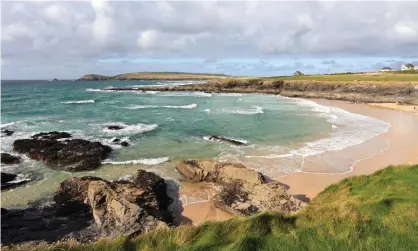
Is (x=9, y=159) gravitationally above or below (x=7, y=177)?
above

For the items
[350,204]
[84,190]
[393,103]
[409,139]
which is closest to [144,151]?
[84,190]

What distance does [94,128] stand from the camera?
34.4 meters

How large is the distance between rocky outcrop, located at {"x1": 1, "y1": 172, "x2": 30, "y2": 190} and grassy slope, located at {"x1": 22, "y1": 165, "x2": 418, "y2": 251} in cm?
1266

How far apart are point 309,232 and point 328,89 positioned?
71.8 m

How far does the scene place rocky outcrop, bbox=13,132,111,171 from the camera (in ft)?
68.6

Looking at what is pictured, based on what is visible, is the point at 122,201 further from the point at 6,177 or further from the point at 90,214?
the point at 6,177

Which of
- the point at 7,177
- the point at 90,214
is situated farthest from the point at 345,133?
the point at 7,177

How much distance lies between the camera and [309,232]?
7.23 meters

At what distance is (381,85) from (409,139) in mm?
40595

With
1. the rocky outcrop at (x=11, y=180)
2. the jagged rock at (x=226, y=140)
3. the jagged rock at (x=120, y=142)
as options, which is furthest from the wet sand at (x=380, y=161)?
the rocky outcrop at (x=11, y=180)

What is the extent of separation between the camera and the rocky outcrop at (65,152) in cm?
2092

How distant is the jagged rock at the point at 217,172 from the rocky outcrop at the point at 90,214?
268cm

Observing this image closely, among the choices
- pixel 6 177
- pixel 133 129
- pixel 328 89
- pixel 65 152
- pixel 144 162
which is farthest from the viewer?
pixel 328 89

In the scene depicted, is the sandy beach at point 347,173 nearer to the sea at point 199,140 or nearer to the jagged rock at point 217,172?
the sea at point 199,140
